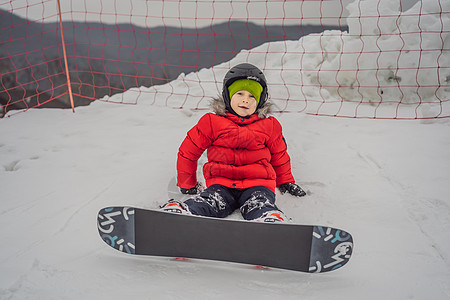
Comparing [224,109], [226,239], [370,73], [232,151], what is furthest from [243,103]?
[370,73]

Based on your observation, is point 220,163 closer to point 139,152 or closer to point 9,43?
point 139,152

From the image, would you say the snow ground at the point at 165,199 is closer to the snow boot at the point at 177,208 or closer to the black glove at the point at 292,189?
the black glove at the point at 292,189

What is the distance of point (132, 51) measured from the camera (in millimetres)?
3865

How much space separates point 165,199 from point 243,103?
2.14 feet

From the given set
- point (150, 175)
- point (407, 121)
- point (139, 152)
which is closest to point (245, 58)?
point (407, 121)

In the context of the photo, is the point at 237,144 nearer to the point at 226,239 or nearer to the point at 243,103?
the point at 243,103

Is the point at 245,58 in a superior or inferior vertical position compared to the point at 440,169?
superior

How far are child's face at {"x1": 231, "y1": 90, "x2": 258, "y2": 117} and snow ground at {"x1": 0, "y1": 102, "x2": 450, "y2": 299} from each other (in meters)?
0.52

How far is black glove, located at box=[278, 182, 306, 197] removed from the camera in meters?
1.89

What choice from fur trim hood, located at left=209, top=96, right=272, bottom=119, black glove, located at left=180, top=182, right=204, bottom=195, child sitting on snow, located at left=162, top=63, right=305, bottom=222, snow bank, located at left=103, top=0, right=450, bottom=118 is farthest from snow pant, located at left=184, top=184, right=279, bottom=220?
snow bank, located at left=103, top=0, right=450, bottom=118

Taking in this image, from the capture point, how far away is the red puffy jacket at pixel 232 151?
1722 mm

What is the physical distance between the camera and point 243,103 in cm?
173

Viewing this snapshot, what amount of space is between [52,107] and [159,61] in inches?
48.1

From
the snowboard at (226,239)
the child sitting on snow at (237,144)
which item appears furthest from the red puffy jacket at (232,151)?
the snowboard at (226,239)
